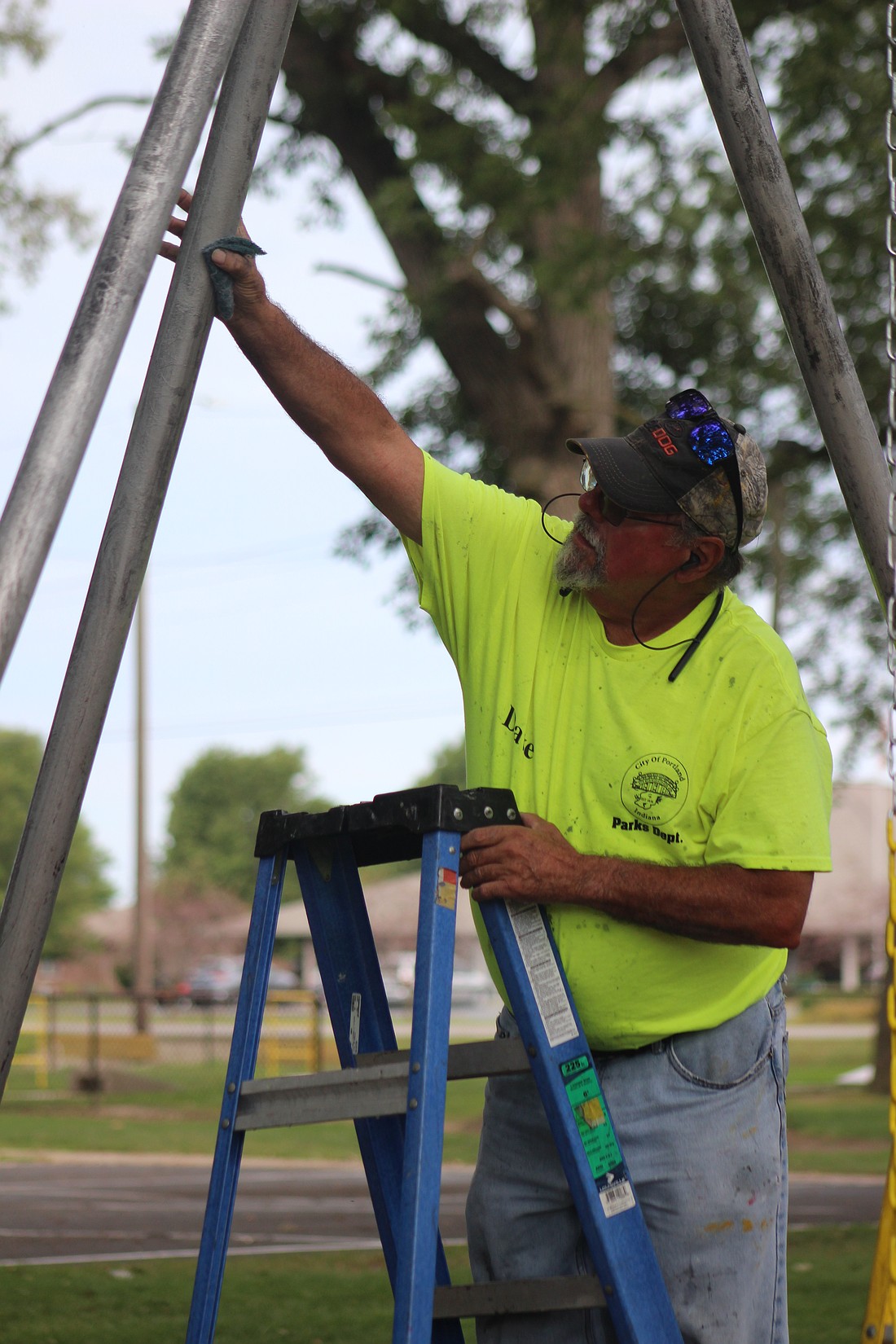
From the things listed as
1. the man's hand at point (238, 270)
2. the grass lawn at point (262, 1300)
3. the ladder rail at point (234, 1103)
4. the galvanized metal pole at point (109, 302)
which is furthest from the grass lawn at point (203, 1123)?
the galvanized metal pole at point (109, 302)

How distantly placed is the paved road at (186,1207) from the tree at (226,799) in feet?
280

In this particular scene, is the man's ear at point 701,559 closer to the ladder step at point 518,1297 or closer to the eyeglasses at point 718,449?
the eyeglasses at point 718,449

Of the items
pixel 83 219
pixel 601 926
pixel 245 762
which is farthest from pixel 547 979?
pixel 245 762

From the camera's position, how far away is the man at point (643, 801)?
271cm

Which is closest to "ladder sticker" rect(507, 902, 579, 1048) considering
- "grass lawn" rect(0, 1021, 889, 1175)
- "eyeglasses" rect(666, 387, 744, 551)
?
"eyeglasses" rect(666, 387, 744, 551)

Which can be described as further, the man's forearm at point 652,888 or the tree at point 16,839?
the tree at point 16,839

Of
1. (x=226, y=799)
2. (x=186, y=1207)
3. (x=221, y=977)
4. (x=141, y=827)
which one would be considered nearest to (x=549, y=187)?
(x=186, y=1207)

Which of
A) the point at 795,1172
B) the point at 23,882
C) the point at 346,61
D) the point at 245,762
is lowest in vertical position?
the point at 23,882

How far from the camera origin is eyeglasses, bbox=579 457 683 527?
9.72ft

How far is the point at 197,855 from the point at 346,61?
87.0m

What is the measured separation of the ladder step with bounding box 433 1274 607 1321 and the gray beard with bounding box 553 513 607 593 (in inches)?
48.4

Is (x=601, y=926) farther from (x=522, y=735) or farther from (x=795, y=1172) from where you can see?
(x=795, y=1172)

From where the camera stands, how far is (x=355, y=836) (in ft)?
9.01

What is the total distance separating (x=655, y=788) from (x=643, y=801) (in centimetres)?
3
